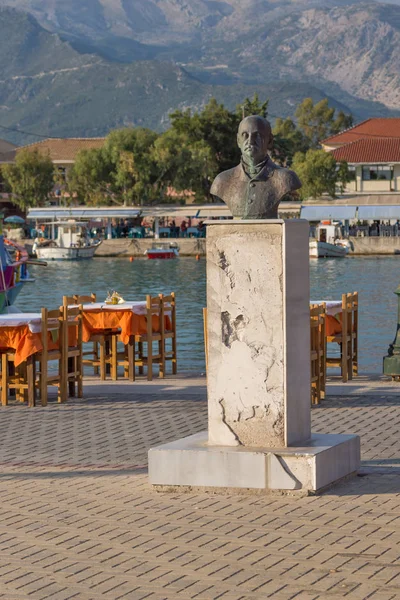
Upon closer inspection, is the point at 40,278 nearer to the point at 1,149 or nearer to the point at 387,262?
the point at 387,262

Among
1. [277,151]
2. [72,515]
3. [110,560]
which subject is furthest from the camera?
[277,151]

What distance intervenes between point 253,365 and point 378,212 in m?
89.8

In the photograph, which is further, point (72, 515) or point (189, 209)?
point (189, 209)

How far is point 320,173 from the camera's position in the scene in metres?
101

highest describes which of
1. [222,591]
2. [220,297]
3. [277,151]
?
[277,151]

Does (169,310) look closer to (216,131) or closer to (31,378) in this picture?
(31,378)

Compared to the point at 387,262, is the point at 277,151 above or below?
above

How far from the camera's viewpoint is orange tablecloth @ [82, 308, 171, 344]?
1792 cm

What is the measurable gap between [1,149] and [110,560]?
143 meters

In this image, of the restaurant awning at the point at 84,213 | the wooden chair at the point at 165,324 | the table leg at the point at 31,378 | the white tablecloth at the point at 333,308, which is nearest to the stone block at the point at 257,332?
the table leg at the point at 31,378

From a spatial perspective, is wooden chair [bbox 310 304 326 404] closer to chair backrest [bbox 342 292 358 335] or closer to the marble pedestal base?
chair backrest [bbox 342 292 358 335]

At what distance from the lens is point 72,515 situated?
929 cm

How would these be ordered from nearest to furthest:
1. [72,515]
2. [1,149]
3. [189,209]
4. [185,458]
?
[72,515] < [185,458] < [189,209] < [1,149]

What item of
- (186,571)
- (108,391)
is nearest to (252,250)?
(186,571)
